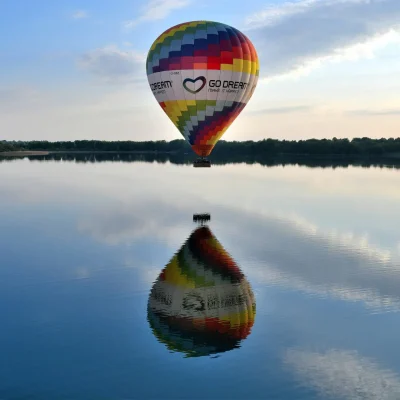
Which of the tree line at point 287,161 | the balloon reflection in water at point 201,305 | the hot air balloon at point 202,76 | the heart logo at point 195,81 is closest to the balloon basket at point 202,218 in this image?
the hot air balloon at point 202,76

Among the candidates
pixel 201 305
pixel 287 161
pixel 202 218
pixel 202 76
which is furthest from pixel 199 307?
pixel 287 161

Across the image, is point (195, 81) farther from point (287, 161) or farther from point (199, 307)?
point (287, 161)

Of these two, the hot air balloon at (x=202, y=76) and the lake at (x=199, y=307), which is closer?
the lake at (x=199, y=307)

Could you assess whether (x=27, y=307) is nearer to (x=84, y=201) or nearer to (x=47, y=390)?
(x=47, y=390)

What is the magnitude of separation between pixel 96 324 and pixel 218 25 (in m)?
22.7

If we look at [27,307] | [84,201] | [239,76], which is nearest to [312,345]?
[27,307]

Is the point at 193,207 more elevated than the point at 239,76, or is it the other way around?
the point at 239,76

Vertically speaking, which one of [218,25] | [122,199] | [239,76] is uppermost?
[218,25]

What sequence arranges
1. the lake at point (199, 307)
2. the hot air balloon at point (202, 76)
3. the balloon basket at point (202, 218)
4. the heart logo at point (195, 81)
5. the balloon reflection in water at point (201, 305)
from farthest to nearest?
the balloon basket at point (202, 218)
the hot air balloon at point (202, 76)
the heart logo at point (195, 81)
the balloon reflection in water at point (201, 305)
the lake at point (199, 307)

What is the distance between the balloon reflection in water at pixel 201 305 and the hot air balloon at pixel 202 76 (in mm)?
10783

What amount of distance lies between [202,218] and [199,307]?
17.2 metres

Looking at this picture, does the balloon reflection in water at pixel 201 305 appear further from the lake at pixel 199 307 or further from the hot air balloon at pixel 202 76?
the hot air balloon at pixel 202 76

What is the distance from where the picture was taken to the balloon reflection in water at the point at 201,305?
13.8 m

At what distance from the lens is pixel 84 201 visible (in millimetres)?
41812
